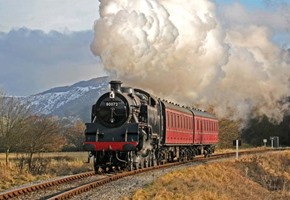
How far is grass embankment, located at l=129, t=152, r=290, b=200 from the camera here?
18281 millimetres

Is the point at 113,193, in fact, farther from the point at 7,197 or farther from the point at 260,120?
the point at 260,120

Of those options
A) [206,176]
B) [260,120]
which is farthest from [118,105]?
[260,120]

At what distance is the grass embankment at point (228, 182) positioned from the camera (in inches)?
720

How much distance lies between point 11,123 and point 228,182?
21.3 meters

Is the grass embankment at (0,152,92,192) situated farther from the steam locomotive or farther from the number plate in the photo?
the number plate

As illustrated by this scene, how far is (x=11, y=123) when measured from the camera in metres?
41.7

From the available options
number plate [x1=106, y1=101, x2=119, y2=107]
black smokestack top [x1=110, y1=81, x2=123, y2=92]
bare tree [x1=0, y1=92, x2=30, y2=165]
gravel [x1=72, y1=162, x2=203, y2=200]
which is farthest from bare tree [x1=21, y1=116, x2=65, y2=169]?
gravel [x1=72, y1=162, x2=203, y2=200]

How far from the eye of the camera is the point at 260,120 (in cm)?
7938

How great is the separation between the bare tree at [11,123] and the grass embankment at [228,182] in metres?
15.8

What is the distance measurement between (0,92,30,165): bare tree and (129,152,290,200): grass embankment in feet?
51.9

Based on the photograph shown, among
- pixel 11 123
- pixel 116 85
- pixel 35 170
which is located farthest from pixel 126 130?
pixel 11 123

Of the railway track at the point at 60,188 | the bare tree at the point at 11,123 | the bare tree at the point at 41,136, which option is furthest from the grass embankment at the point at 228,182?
the bare tree at the point at 11,123

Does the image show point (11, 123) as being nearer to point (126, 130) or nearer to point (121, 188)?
point (126, 130)

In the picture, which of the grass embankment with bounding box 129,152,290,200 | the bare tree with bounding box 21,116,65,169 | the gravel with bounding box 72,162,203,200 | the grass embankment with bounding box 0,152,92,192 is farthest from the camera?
the bare tree with bounding box 21,116,65,169
